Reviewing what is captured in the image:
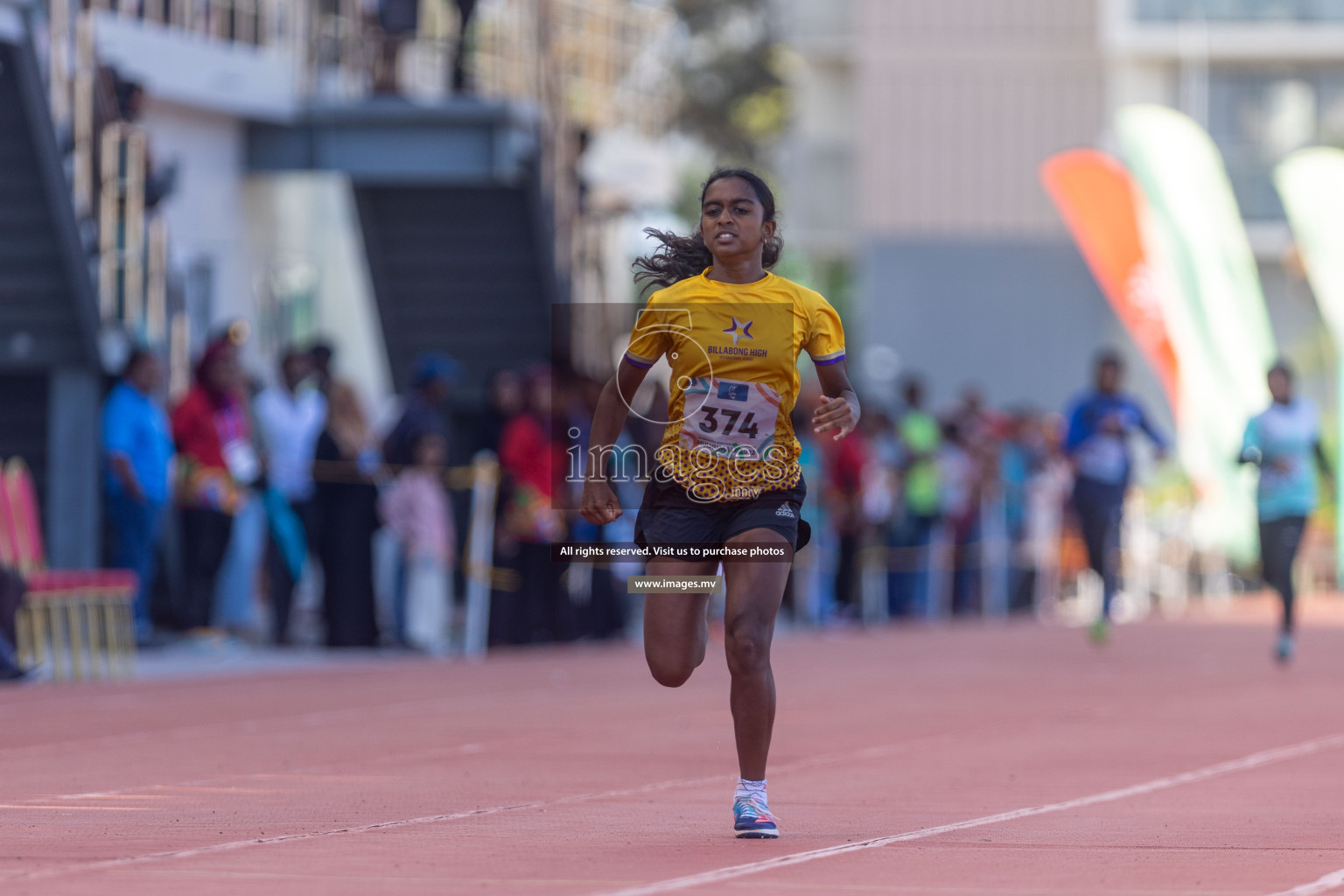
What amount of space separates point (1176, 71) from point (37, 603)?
94.6 feet

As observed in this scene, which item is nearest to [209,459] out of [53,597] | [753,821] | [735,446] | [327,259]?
[53,597]

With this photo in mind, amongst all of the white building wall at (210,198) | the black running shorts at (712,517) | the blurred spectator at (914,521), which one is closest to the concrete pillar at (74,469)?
the white building wall at (210,198)

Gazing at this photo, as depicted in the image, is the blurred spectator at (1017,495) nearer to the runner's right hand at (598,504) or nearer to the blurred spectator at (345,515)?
the blurred spectator at (345,515)

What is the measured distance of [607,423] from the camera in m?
7.88

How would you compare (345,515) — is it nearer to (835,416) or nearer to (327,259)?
(327,259)

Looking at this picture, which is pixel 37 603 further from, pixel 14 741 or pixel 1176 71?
pixel 1176 71

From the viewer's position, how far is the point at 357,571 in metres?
17.0

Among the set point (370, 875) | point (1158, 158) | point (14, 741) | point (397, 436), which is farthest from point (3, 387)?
point (1158, 158)

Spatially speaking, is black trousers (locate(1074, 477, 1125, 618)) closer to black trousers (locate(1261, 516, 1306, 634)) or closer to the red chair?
black trousers (locate(1261, 516, 1306, 634))

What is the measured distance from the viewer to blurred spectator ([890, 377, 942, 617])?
2316cm

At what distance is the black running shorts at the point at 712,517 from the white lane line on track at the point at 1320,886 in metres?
1.84

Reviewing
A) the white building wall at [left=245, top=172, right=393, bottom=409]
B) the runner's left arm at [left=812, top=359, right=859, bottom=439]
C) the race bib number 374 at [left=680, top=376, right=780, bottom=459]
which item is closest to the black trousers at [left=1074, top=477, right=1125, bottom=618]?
the white building wall at [left=245, top=172, right=393, bottom=409]

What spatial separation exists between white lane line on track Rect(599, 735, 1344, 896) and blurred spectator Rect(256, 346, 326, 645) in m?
7.75

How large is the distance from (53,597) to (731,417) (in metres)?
7.48
